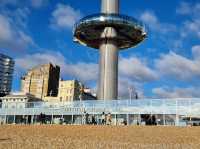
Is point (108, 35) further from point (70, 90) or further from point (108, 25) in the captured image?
point (70, 90)

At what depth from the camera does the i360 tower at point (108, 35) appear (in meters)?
62.1

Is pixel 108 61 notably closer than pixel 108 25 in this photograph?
Yes

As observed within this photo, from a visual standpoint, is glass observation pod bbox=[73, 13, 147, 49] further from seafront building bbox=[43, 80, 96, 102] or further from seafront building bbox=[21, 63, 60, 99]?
seafront building bbox=[21, 63, 60, 99]

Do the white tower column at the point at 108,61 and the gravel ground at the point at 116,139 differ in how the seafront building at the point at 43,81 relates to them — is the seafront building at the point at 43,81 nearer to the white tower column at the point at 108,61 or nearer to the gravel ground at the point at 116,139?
the white tower column at the point at 108,61

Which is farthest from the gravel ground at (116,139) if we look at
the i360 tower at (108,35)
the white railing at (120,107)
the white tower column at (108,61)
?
the i360 tower at (108,35)

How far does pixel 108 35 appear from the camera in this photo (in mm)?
65500

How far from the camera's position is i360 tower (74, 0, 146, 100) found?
6209 cm

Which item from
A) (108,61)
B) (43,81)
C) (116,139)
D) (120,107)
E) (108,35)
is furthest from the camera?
(43,81)

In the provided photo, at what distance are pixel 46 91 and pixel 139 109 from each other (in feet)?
443

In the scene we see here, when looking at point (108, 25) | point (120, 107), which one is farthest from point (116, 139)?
point (108, 25)

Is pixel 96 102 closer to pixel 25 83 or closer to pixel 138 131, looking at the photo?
pixel 138 131

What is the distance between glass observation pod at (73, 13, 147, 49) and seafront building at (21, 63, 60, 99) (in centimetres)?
10170

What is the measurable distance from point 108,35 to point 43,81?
113 m

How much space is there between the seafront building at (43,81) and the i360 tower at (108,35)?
104 m
